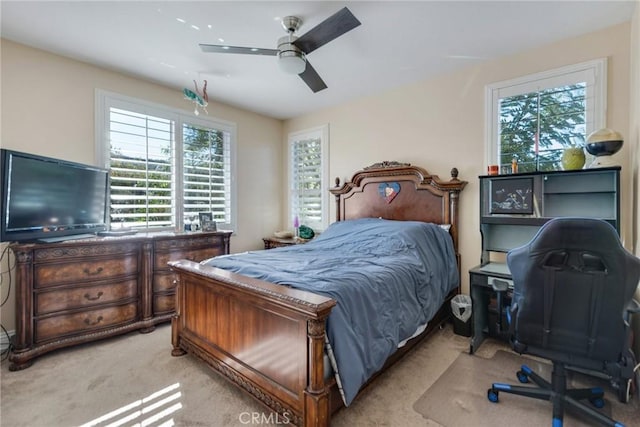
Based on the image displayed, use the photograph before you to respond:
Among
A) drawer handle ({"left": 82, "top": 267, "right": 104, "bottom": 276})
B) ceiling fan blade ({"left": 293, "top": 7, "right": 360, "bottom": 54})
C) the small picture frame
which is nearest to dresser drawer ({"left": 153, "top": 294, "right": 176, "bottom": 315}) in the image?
drawer handle ({"left": 82, "top": 267, "right": 104, "bottom": 276})

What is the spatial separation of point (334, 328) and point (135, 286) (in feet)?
7.77

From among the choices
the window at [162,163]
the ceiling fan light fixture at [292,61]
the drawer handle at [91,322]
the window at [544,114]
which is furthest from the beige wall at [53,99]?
the window at [544,114]

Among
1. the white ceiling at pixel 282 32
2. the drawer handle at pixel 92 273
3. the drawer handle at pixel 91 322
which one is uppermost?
the white ceiling at pixel 282 32

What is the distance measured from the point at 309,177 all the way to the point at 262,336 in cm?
329

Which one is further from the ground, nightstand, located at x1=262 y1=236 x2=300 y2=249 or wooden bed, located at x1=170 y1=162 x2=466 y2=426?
nightstand, located at x1=262 y1=236 x2=300 y2=249

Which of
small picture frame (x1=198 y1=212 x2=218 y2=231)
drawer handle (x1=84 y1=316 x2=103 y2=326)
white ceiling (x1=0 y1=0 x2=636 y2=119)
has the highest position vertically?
white ceiling (x1=0 y1=0 x2=636 y2=119)

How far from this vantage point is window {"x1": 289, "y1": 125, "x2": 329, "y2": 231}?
4.57 meters

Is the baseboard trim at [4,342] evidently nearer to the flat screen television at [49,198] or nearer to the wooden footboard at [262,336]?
the flat screen television at [49,198]

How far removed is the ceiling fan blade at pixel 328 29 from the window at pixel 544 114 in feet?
6.40

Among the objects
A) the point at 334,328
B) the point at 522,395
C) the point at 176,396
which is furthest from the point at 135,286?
the point at 522,395

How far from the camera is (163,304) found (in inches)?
125

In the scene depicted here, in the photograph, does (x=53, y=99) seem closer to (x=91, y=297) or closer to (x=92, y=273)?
(x=92, y=273)

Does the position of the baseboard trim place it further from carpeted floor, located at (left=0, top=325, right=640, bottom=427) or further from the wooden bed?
the wooden bed

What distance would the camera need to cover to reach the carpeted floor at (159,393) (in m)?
1.74
